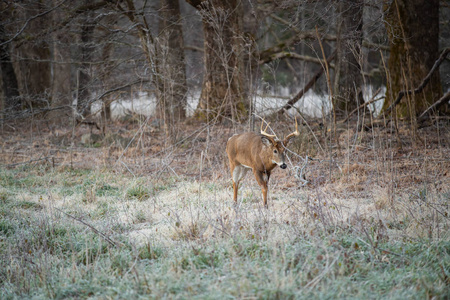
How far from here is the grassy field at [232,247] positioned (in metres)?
3.28

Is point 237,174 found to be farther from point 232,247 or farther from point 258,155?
point 232,247

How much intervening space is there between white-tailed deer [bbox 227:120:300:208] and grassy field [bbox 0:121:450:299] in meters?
0.43

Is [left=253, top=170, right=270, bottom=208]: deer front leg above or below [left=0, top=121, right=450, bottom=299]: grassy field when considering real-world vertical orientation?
above

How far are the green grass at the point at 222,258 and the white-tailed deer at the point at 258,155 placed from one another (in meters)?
0.62

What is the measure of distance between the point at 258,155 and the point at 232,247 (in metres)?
2.08

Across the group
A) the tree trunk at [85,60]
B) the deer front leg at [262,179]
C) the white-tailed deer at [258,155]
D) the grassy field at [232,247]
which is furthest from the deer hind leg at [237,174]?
the tree trunk at [85,60]

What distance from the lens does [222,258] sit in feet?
12.6

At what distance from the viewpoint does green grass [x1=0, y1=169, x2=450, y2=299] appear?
323cm

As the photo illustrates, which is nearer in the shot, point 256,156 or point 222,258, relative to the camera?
point 222,258

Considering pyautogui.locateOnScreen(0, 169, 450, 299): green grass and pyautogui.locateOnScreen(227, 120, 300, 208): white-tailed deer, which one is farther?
pyautogui.locateOnScreen(227, 120, 300, 208): white-tailed deer

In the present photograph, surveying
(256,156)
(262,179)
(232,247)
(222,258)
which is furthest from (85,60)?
(222,258)

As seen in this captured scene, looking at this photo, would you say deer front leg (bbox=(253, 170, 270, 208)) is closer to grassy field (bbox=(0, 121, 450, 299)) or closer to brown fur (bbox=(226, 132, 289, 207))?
brown fur (bbox=(226, 132, 289, 207))

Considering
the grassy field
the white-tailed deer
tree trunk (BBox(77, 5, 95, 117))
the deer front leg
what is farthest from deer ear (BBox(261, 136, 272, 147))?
tree trunk (BBox(77, 5, 95, 117))

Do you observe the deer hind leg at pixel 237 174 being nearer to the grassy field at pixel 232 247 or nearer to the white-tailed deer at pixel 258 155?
the white-tailed deer at pixel 258 155
